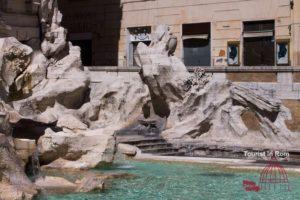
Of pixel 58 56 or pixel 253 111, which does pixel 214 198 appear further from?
pixel 58 56

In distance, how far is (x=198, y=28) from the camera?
25.2 meters

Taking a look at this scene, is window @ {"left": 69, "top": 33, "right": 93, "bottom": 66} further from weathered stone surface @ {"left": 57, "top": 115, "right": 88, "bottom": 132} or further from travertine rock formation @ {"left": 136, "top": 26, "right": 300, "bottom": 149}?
weathered stone surface @ {"left": 57, "top": 115, "right": 88, "bottom": 132}

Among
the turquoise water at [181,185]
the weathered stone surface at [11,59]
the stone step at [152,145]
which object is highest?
the weathered stone surface at [11,59]

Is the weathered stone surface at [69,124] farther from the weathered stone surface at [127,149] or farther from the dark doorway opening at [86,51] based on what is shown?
the dark doorway opening at [86,51]

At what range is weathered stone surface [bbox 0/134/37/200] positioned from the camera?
868cm

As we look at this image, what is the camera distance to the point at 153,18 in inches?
1037

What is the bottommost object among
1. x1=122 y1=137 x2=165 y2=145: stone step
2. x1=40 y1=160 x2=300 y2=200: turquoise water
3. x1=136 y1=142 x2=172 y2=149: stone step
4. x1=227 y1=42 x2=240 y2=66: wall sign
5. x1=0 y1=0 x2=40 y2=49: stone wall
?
x1=40 y1=160 x2=300 y2=200: turquoise water

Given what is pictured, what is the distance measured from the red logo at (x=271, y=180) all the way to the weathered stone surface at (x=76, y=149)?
320 cm

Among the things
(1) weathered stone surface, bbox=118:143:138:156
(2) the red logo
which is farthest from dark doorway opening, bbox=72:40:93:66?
(2) the red logo

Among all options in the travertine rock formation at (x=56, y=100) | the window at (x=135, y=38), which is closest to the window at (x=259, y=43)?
the window at (x=135, y=38)

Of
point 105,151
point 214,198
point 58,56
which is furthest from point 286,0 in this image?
point 214,198

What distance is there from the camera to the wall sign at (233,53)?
23.9 metres

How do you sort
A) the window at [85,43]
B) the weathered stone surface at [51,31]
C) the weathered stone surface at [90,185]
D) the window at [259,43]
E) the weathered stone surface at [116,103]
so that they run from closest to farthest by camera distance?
the weathered stone surface at [90,185] < the weathered stone surface at [116,103] < the weathered stone surface at [51,31] < the window at [259,43] < the window at [85,43]

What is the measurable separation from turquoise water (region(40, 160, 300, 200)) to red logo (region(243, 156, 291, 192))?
123 millimetres
